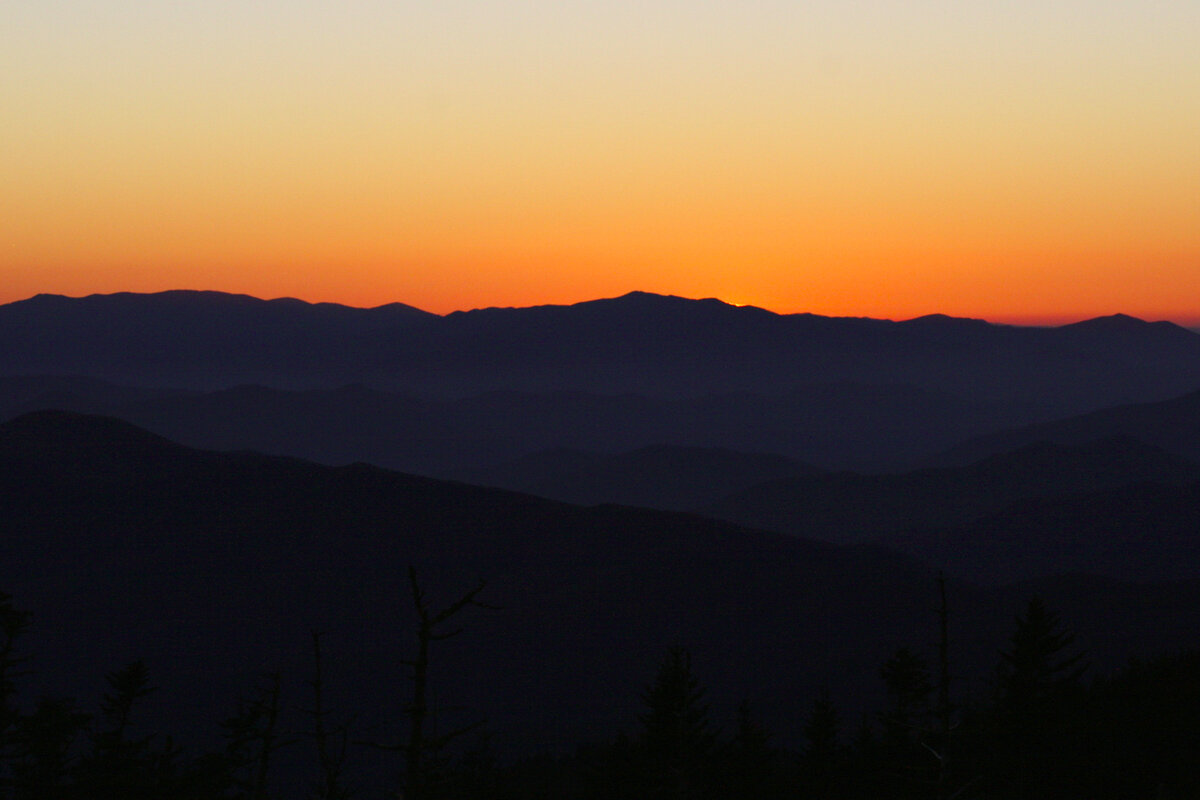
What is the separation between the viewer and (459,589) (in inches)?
3632

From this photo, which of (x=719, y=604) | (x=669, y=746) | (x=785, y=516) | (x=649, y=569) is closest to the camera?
(x=669, y=746)

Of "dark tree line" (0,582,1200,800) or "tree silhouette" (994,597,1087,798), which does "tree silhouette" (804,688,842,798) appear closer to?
"dark tree line" (0,582,1200,800)

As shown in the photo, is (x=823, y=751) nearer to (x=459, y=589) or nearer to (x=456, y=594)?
(x=459, y=589)

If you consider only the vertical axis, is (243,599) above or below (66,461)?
below

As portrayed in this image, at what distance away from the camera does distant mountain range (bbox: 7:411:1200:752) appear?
76.0m

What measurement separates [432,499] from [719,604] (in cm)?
3564

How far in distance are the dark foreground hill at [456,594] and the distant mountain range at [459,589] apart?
8.8 inches

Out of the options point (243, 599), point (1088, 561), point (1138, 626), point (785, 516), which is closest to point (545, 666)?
point (243, 599)

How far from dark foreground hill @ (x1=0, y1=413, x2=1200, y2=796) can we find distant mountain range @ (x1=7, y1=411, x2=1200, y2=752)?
225mm

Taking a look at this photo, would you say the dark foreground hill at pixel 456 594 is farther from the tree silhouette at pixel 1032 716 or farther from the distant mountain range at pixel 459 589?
the tree silhouette at pixel 1032 716

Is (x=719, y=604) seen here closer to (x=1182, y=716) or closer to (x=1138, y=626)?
(x=1138, y=626)

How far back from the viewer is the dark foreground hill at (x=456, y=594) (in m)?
75.6

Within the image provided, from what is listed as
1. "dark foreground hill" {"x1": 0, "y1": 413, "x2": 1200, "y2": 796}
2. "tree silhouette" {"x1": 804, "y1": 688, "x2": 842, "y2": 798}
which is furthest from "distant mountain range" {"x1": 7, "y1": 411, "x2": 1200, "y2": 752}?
"tree silhouette" {"x1": 804, "y1": 688, "x2": 842, "y2": 798}

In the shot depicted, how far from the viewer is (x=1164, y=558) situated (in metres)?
122
